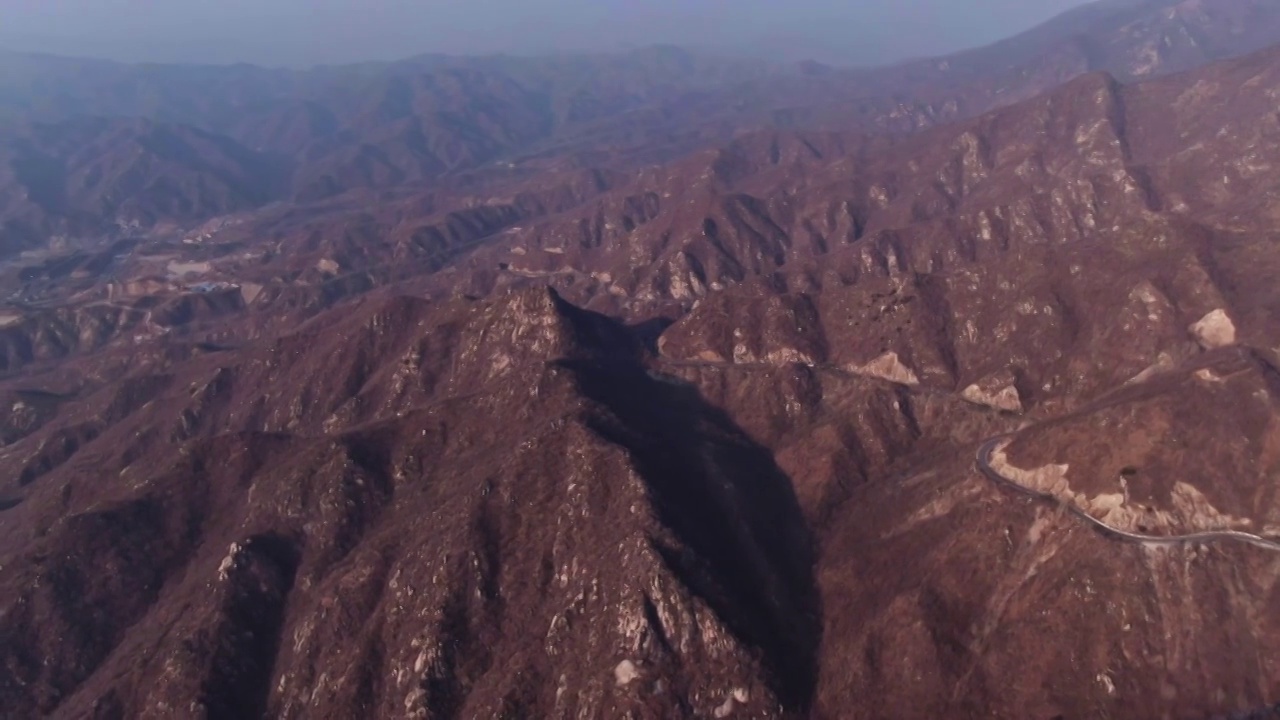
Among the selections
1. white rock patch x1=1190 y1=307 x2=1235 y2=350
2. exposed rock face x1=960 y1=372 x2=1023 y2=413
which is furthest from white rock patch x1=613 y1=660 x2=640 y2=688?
white rock patch x1=1190 y1=307 x2=1235 y2=350

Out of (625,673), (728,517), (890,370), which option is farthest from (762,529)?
(890,370)

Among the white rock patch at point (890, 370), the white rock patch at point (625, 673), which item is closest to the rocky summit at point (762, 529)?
the white rock patch at point (625, 673)

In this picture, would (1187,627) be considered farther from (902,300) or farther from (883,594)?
(902,300)

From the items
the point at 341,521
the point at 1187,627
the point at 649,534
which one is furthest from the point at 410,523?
the point at 1187,627

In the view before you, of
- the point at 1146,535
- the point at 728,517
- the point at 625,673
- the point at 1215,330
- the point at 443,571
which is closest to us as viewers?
the point at 1146,535

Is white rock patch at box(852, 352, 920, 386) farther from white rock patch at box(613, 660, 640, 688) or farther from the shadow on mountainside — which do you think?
white rock patch at box(613, 660, 640, 688)

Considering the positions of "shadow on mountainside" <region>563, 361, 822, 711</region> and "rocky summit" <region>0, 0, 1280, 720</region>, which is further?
"shadow on mountainside" <region>563, 361, 822, 711</region>

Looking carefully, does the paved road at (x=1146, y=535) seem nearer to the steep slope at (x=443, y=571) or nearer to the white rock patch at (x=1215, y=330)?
the steep slope at (x=443, y=571)

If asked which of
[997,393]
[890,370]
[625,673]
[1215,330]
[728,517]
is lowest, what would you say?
[728,517]

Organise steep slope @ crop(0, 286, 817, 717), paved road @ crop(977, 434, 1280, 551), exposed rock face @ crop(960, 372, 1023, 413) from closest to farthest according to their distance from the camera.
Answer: paved road @ crop(977, 434, 1280, 551) < steep slope @ crop(0, 286, 817, 717) < exposed rock face @ crop(960, 372, 1023, 413)

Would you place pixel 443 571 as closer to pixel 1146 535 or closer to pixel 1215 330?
pixel 1146 535

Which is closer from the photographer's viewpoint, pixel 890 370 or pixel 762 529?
pixel 762 529
